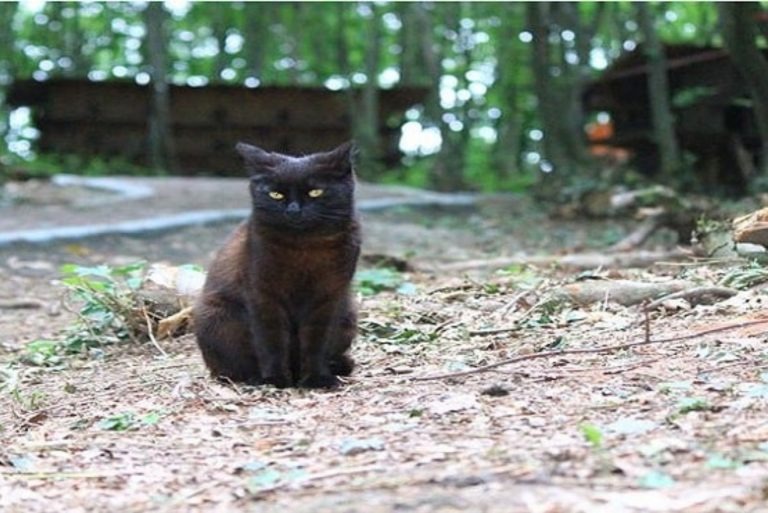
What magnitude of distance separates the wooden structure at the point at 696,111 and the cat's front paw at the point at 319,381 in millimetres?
10988

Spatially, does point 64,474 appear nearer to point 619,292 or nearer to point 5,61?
point 619,292

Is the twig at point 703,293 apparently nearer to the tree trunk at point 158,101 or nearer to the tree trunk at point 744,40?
the tree trunk at point 744,40

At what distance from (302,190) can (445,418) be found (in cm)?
121

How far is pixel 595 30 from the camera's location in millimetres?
22516

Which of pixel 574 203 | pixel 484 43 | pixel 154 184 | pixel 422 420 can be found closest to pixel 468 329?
pixel 422 420

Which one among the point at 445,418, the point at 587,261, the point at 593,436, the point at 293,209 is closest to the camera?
the point at 593,436

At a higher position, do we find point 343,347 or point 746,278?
point 746,278

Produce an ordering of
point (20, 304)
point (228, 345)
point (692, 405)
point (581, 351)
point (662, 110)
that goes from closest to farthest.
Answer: point (692, 405) < point (581, 351) < point (228, 345) < point (20, 304) < point (662, 110)

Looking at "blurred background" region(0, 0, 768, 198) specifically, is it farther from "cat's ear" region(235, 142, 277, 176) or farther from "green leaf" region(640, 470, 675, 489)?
"green leaf" region(640, 470, 675, 489)

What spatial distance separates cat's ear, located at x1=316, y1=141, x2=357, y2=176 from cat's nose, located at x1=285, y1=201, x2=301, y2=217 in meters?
0.20

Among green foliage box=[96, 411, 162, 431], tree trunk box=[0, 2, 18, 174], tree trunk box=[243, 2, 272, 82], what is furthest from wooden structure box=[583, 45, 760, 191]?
green foliage box=[96, 411, 162, 431]

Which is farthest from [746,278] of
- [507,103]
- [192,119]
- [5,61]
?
[5,61]

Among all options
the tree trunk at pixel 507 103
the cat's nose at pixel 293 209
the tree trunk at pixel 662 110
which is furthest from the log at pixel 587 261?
the tree trunk at pixel 507 103

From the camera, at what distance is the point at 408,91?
2327 cm
